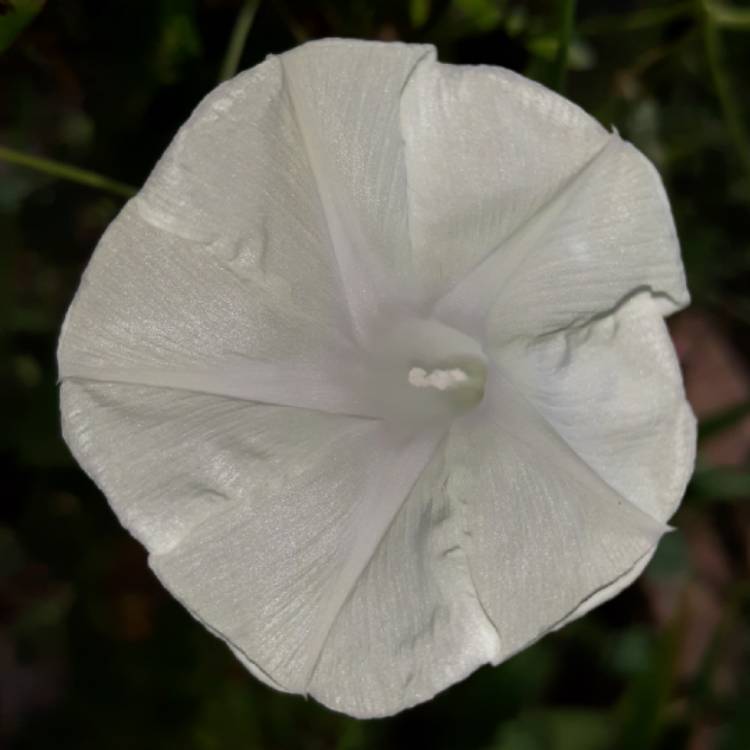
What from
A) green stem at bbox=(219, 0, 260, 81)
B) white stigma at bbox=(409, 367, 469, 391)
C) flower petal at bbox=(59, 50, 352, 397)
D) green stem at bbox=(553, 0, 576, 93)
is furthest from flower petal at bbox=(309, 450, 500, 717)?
green stem at bbox=(219, 0, 260, 81)

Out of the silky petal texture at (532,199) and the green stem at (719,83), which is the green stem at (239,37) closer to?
the silky petal texture at (532,199)

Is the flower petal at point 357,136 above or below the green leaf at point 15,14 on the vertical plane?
below

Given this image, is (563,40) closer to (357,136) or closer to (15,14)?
(357,136)

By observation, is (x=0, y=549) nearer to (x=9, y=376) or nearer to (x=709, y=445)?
(x=9, y=376)

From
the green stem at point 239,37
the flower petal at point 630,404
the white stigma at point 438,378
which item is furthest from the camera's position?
the green stem at point 239,37

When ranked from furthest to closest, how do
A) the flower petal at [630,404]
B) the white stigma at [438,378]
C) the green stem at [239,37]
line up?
the green stem at [239,37]
the white stigma at [438,378]
the flower petal at [630,404]

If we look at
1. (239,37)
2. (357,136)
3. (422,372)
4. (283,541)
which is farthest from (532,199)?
(239,37)

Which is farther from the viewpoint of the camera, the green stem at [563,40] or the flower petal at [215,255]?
the green stem at [563,40]

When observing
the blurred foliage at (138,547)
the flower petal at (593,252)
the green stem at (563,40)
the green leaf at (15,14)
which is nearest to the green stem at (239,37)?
the blurred foliage at (138,547)

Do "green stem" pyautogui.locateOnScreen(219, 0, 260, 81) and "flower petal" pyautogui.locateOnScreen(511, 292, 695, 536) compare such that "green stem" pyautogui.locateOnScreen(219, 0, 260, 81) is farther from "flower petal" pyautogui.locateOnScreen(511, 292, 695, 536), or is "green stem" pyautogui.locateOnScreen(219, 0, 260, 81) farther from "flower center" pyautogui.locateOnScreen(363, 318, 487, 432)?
"flower petal" pyautogui.locateOnScreen(511, 292, 695, 536)
